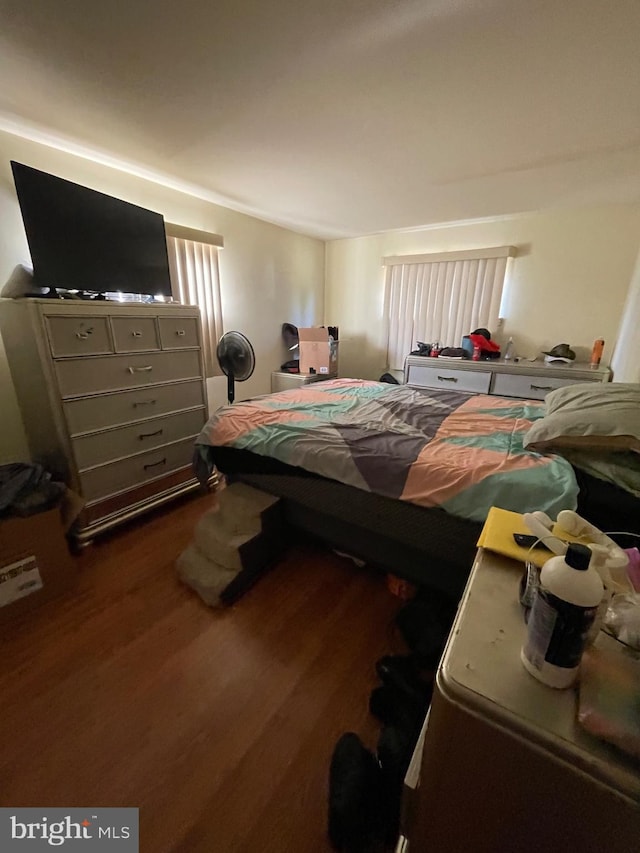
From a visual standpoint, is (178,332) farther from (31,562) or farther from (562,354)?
(562,354)

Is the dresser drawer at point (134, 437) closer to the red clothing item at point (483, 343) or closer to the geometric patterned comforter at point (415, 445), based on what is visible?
the geometric patterned comforter at point (415, 445)

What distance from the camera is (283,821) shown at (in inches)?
35.6

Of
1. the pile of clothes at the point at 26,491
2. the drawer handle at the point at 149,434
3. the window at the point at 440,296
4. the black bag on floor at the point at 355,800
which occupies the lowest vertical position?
the black bag on floor at the point at 355,800

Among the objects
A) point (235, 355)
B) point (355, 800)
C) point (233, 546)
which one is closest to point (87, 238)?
point (235, 355)

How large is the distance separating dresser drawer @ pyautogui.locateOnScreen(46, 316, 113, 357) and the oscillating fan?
111 cm

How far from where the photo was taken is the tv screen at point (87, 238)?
1.69 metres

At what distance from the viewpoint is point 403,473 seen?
137 centimetres

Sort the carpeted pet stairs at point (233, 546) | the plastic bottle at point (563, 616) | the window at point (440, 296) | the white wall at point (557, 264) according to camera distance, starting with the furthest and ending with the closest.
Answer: the window at point (440, 296) → the white wall at point (557, 264) → the carpeted pet stairs at point (233, 546) → the plastic bottle at point (563, 616)

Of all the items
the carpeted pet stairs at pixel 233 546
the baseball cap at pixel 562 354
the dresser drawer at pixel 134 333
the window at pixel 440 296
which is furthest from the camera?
the window at pixel 440 296

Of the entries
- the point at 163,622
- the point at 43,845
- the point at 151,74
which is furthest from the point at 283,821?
the point at 151,74

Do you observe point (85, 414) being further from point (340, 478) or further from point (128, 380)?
point (340, 478)

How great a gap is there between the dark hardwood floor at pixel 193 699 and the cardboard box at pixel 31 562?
7cm

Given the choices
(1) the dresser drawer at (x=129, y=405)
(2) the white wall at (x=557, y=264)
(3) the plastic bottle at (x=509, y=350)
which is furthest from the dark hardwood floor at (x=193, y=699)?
(2) the white wall at (x=557, y=264)

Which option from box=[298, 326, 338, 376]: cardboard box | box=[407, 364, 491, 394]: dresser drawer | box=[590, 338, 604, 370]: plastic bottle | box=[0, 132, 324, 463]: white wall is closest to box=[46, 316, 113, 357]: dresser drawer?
box=[0, 132, 324, 463]: white wall
